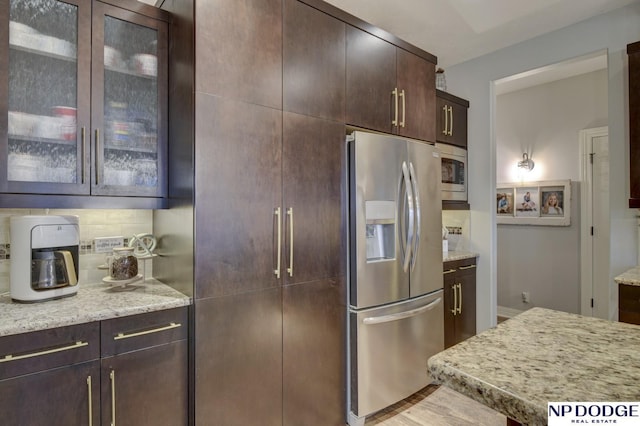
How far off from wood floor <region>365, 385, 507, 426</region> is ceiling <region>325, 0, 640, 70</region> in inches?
114

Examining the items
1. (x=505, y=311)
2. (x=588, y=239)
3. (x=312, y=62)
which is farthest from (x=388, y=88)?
(x=505, y=311)

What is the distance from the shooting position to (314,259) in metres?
1.99

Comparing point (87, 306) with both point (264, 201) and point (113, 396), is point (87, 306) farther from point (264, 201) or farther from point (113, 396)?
point (264, 201)

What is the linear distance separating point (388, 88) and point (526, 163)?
2.81 metres

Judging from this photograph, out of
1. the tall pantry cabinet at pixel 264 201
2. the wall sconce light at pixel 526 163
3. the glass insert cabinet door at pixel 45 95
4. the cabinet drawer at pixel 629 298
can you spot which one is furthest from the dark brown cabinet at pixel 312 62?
the wall sconce light at pixel 526 163

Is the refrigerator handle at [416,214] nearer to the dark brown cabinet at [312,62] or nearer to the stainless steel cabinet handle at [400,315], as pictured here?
the stainless steel cabinet handle at [400,315]

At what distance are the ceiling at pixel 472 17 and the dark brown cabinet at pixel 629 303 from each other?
82.8 inches

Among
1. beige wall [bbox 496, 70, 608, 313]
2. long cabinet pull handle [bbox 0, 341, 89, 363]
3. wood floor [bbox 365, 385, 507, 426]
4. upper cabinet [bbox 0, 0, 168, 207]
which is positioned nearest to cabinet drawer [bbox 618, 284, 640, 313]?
wood floor [bbox 365, 385, 507, 426]

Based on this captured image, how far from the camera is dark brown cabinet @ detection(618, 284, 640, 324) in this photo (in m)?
2.13

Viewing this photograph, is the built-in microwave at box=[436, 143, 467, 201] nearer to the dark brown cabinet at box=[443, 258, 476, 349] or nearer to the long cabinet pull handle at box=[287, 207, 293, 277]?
the dark brown cabinet at box=[443, 258, 476, 349]

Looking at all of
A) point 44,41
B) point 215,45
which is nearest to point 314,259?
point 215,45

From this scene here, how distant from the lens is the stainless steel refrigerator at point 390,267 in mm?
2137

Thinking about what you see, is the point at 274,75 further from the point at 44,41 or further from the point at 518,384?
the point at 518,384

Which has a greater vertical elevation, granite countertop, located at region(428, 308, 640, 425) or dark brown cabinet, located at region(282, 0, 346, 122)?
dark brown cabinet, located at region(282, 0, 346, 122)
